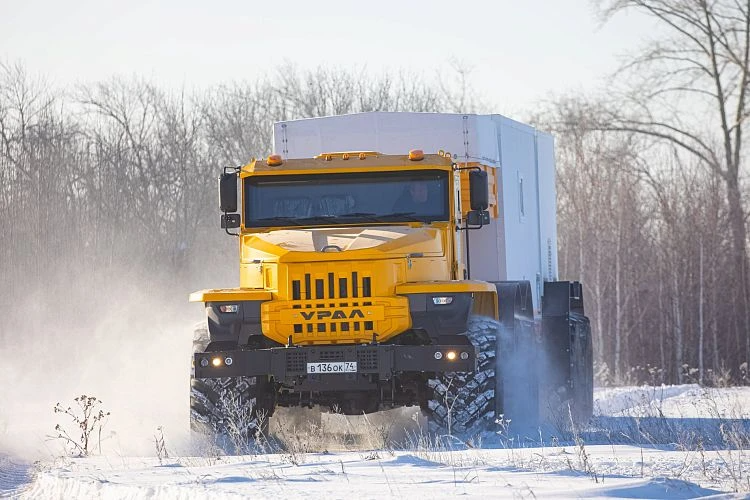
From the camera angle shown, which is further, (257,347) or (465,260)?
(465,260)

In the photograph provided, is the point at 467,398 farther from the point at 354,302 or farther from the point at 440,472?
the point at 440,472

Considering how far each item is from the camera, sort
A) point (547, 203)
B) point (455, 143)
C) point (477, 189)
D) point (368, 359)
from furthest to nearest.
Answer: point (547, 203) < point (455, 143) < point (477, 189) < point (368, 359)

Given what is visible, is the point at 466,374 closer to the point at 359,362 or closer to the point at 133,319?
the point at 359,362

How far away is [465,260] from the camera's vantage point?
15.1 m

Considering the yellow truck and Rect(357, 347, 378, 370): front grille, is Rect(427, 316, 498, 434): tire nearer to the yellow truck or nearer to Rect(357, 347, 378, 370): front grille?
the yellow truck

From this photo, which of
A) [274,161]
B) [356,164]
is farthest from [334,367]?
[274,161]

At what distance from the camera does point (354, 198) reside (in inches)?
557

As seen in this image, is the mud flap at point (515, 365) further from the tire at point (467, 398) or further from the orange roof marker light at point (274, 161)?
the orange roof marker light at point (274, 161)

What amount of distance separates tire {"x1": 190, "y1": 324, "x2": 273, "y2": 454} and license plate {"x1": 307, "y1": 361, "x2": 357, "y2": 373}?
87 centimetres

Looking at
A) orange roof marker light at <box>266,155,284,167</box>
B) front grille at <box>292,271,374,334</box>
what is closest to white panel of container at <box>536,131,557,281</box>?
orange roof marker light at <box>266,155,284,167</box>

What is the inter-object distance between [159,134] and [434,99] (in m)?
8.91

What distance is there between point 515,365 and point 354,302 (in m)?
2.80

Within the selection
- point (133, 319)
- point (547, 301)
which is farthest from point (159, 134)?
point (547, 301)

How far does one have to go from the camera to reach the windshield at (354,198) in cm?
1412
